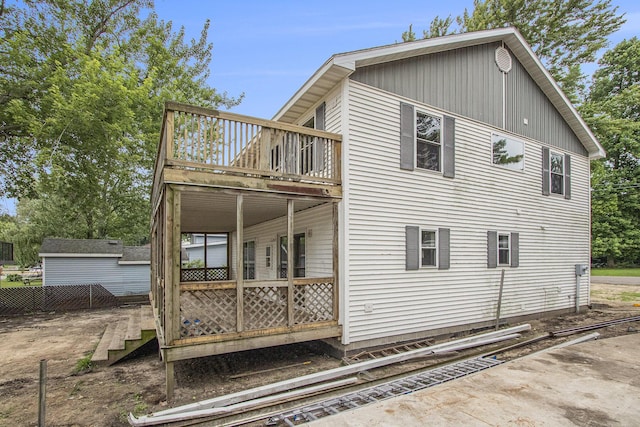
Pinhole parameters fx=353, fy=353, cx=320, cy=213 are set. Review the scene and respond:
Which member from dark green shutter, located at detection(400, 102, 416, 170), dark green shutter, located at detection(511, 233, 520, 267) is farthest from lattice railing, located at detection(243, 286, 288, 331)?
dark green shutter, located at detection(511, 233, 520, 267)

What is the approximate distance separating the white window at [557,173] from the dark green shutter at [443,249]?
5502 millimetres

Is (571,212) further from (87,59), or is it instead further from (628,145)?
(628,145)

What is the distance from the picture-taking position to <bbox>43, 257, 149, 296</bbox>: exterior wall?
16.7 metres

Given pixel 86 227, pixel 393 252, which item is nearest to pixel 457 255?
pixel 393 252

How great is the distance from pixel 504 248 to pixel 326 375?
22.5 feet

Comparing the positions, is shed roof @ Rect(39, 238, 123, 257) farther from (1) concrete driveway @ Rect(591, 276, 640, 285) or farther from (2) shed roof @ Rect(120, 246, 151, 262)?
(1) concrete driveway @ Rect(591, 276, 640, 285)

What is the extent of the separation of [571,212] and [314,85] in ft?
33.5

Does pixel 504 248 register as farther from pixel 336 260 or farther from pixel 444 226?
pixel 336 260

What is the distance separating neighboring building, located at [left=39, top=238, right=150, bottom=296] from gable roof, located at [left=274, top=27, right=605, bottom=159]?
43.8ft

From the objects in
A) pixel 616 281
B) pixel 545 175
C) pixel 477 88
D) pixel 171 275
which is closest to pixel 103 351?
pixel 171 275

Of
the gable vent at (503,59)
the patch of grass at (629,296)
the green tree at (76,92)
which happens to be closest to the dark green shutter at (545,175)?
the gable vent at (503,59)

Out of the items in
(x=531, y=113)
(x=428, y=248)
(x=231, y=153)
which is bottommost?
(x=428, y=248)

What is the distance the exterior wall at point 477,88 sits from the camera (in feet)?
27.1

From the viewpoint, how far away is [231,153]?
19.8ft
